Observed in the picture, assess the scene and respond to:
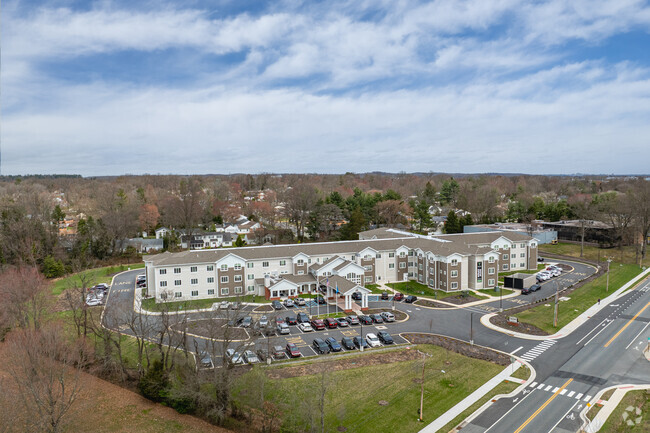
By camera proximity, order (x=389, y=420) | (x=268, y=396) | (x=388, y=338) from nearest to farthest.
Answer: (x=389, y=420)
(x=268, y=396)
(x=388, y=338)

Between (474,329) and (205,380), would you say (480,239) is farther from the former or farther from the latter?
(205,380)

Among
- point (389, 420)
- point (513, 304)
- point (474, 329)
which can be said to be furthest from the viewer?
point (513, 304)

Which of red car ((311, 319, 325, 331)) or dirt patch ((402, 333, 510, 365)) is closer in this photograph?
dirt patch ((402, 333, 510, 365))

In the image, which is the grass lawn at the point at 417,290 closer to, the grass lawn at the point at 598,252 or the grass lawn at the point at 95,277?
the grass lawn at the point at 598,252

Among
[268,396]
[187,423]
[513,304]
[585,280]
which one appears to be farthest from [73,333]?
[585,280]

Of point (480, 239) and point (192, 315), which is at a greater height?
→ point (480, 239)

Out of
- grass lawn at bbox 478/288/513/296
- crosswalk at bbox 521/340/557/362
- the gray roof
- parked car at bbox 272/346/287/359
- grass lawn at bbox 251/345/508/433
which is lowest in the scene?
grass lawn at bbox 251/345/508/433

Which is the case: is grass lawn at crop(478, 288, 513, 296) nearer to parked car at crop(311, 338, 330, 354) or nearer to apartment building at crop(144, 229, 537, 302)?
apartment building at crop(144, 229, 537, 302)

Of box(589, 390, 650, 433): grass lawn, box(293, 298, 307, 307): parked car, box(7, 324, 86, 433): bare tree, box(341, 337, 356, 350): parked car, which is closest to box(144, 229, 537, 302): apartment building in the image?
box(293, 298, 307, 307): parked car
